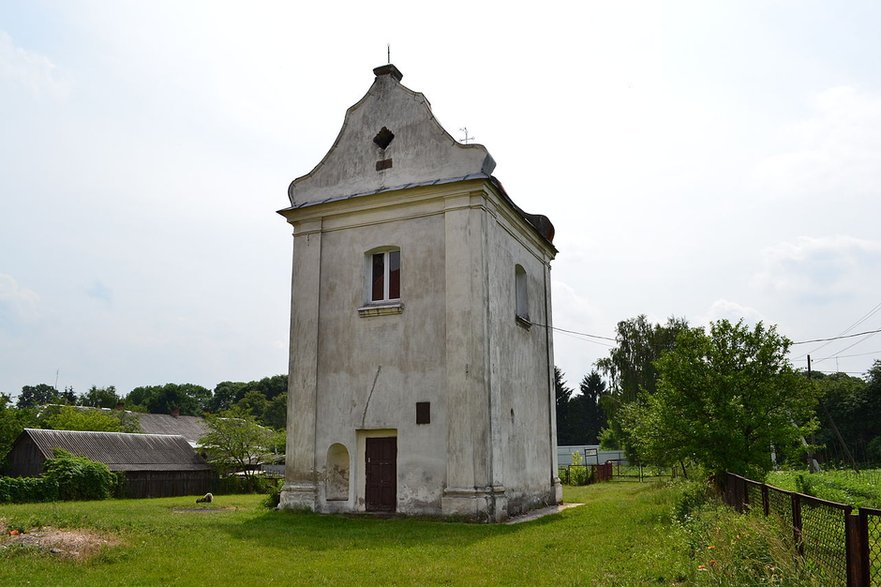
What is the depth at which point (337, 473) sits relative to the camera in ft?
57.9

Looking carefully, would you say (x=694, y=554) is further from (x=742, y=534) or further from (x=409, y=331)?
(x=409, y=331)

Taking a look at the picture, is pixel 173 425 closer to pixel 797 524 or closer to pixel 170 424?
pixel 170 424

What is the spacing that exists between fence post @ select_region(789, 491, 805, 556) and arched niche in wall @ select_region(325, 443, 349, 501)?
12176mm

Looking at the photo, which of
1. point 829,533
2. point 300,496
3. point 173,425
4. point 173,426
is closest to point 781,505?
point 829,533

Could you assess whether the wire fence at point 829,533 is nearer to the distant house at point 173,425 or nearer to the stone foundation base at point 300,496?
the stone foundation base at point 300,496

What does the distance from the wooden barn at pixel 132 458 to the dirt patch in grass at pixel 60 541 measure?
23.1 m

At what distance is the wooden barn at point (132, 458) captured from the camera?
32.4 metres

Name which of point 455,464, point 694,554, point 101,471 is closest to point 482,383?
point 455,464

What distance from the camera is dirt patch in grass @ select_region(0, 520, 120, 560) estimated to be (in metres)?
10.1

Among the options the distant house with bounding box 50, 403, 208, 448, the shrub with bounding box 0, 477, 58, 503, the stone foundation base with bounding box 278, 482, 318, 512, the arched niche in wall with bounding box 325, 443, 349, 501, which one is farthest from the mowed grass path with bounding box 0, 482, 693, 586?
the distant house with bounding box 50, 403, 208, 448

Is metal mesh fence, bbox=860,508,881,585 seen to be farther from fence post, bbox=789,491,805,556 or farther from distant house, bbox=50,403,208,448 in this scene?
distant house, bbox=50,403,208,448

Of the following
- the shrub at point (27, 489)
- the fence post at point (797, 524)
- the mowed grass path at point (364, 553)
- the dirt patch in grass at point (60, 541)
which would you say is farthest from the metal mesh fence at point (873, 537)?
the shrub at point (27, 489)

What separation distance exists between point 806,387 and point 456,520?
328 inches

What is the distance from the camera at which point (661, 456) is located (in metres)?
16.0
